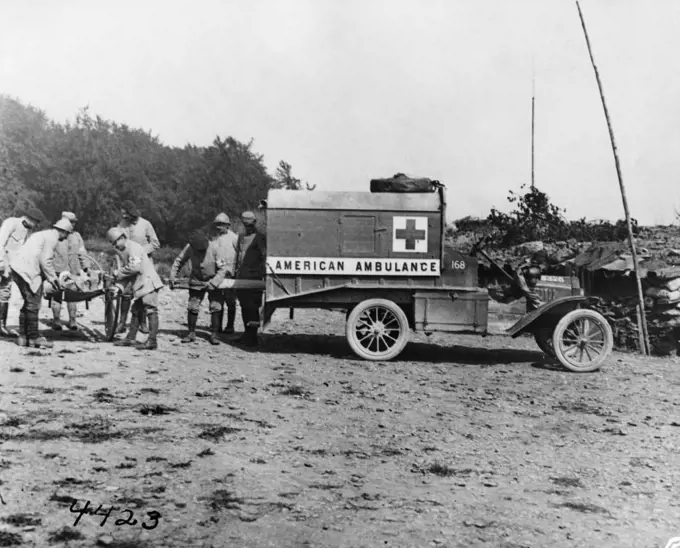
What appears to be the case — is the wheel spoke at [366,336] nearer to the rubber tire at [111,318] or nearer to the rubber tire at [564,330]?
the rubber tire at [564,330]

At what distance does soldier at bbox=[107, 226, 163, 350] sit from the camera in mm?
10211

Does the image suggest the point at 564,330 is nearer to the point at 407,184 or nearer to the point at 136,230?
the point at 407,184

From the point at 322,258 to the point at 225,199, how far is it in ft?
77.0

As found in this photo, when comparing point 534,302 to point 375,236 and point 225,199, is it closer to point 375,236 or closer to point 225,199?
point 375,236

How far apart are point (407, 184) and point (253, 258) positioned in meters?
2.73

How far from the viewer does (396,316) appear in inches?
416

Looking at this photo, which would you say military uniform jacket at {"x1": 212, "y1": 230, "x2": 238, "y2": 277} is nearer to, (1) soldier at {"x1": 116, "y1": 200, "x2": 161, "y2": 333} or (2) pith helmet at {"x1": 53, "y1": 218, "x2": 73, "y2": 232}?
(1) soldier at {"x1": 116, "y1": 200, "x2": 161, "y2": 333}

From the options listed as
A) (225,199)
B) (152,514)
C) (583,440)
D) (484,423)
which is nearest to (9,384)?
(152,514)

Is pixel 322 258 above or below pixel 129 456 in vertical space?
above

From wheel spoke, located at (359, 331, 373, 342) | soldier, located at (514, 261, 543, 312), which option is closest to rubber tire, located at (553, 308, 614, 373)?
soldier, located at (514, 261, 543, 312)

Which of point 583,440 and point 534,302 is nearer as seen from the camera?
point 583,440

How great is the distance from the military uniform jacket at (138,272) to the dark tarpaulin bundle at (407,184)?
3.50m

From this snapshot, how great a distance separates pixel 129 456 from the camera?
534 cm

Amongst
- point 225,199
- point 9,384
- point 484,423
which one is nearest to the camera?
point 484,423
